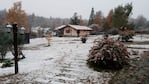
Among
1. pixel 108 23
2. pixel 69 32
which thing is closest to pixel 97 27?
pixel 108 23

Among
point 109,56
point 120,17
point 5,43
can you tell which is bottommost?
point 109,56

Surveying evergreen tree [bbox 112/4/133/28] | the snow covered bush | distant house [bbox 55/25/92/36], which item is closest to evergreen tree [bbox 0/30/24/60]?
the snow covered bush

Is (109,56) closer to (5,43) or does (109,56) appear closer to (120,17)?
(5,43)

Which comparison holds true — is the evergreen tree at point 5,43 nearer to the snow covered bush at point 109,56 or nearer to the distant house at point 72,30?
the snow covered bush at point 109,56

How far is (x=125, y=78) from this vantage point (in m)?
8.03

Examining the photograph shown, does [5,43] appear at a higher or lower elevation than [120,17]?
lower

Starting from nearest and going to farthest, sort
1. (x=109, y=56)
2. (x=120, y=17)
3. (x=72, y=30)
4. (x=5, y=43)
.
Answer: (x=109, y=56)
(x=5, y=43)
(x=120, y=17)
(x=72, y=30)

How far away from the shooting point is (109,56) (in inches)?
399

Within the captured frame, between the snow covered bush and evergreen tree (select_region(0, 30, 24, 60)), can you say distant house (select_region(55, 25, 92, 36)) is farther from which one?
the snow covered bush

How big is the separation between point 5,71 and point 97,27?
45.8 m

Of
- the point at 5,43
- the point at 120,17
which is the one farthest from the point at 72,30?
the point at 5,43

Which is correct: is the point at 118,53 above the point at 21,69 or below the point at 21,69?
above

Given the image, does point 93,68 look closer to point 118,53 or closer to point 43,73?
point 118,53

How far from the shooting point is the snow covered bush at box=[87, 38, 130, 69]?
33.2 feet
